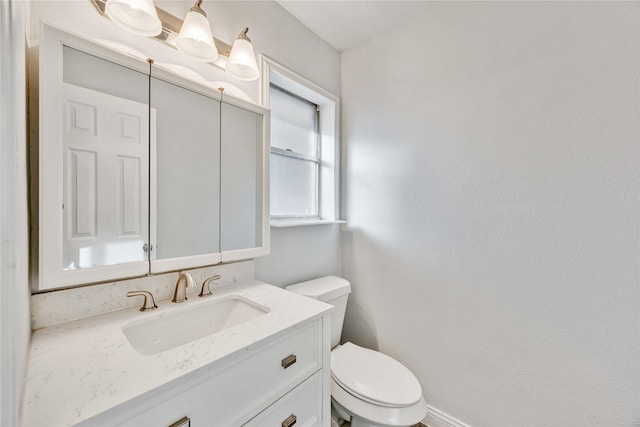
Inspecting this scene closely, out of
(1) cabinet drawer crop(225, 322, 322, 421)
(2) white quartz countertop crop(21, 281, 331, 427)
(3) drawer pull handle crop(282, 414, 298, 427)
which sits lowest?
(3) drawer pull handle crop(282, 414, 298, 427)

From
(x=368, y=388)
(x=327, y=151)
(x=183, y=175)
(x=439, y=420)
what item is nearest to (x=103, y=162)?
(x=183, y=175)

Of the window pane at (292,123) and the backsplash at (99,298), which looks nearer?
the backsplash at (99,298)

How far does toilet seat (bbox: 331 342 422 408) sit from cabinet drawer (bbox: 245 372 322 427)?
0.87ft

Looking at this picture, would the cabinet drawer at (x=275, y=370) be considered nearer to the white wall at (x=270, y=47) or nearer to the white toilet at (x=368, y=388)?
the white toilet at (x=368, y=388)

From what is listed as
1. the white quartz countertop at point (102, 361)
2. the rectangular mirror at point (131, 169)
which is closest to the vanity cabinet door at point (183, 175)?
the rectangular mirror at point (131, 169)

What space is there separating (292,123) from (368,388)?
4.96 feet

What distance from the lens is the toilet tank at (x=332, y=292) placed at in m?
1.38

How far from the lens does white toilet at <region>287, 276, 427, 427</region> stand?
1.03m

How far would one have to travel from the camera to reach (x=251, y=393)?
2.32 ft

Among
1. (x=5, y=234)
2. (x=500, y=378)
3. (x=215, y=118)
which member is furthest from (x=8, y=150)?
(x=500, y=378)

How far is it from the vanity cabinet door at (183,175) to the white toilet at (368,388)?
581mm

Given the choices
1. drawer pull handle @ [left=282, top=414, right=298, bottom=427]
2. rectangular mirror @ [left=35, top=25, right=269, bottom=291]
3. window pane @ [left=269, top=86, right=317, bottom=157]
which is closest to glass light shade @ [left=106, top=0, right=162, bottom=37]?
rectangular mirror @ [left=35, top=25, right=269, bottom=291]

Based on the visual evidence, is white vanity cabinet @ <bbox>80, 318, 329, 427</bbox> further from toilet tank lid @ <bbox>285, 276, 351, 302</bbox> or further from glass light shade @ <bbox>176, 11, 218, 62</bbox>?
glass light shade @ <bbox>176, 11, 218, 62</bbox>

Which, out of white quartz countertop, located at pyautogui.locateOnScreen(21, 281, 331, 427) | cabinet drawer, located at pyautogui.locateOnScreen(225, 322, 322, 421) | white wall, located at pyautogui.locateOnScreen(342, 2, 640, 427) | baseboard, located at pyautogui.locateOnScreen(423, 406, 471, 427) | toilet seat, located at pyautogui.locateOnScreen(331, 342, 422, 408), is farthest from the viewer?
baseboard, located at pyautogui.locateOnScreen(423, 406, 471, 427)
